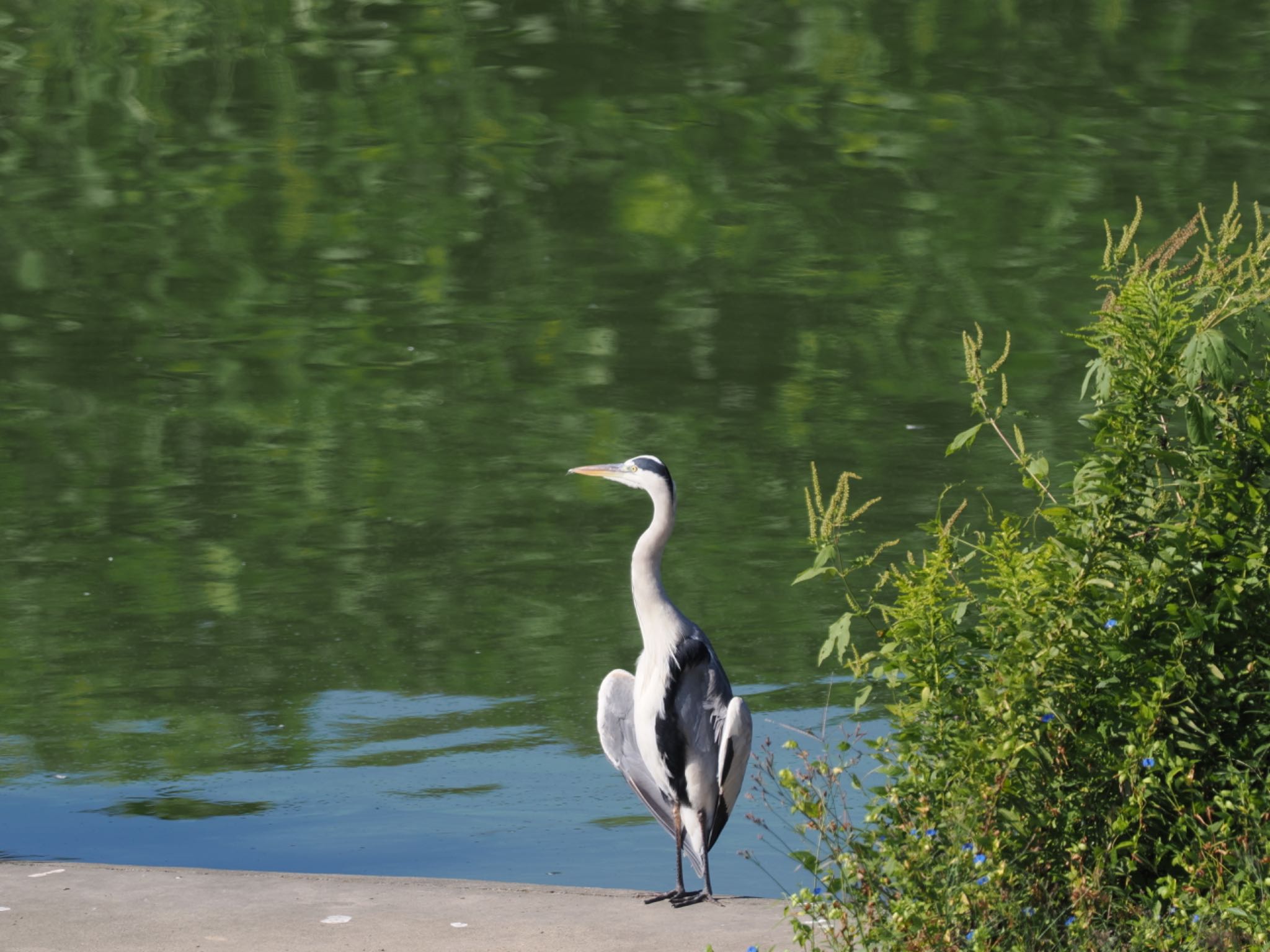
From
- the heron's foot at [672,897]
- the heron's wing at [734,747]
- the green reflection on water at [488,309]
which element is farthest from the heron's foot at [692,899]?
the green reflection on water at [488,309]

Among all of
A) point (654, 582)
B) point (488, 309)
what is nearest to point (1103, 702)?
point (654, 582)

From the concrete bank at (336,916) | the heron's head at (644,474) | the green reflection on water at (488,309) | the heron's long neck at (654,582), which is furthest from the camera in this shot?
the green reflection on water at (488,309)

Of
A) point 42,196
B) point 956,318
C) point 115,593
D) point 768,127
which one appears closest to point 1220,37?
point 768,127

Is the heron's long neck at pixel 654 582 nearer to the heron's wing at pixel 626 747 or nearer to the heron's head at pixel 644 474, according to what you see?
the heron's head at pixel 644 474

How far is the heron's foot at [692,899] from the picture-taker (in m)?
5.88

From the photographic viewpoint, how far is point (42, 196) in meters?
18.6

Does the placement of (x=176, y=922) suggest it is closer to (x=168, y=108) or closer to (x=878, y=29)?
(x=168, y=108)

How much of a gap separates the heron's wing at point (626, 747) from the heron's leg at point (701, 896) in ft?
0.62

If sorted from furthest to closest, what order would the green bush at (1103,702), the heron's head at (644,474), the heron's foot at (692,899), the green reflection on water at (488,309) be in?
1. the green reflection on water at (488,309)
2. the heron's head at (644,474)
3. the heron's foot at (692,899)
4. the green bush at (1103,702)

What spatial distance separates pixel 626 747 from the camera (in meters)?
6.45

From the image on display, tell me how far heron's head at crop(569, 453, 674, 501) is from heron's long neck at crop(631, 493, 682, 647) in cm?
3

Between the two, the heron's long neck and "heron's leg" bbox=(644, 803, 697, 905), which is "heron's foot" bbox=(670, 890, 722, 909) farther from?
the heron's long neck

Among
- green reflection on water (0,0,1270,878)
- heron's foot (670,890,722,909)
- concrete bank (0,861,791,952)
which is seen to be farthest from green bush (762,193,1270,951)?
green reflection on water (0,0,1270,878)

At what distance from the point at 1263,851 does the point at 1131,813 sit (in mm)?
369
